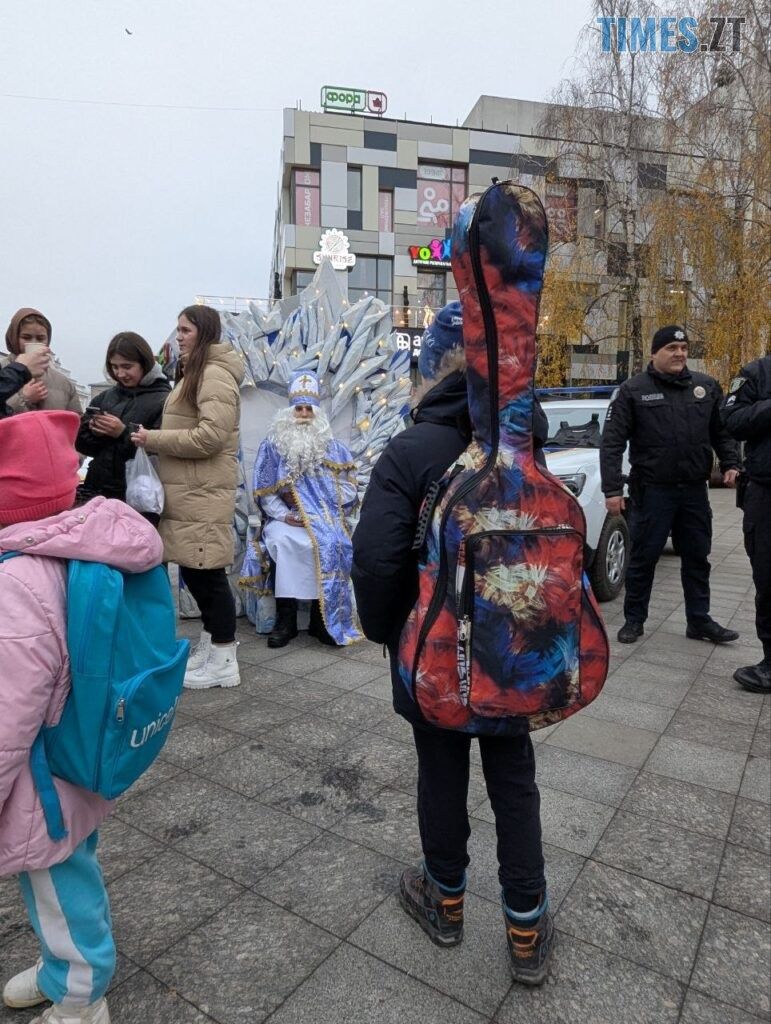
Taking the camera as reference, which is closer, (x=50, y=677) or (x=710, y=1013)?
(x=50, y=677)

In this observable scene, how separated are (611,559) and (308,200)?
24746mm

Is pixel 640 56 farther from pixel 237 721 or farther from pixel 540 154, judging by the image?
pixel 237 721

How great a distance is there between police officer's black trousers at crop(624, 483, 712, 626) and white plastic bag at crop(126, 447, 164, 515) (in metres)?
3.12

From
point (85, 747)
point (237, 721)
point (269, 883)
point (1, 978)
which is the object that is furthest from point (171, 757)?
point (85, 747)

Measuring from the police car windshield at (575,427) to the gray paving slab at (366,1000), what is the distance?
5.01m

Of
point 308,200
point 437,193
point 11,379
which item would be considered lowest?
point 11,379

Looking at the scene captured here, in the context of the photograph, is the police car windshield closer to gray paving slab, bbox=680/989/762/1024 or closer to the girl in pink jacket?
gray paving slab, bbox=680/989/762/1024

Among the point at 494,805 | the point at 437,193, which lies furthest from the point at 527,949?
the point at 437,193

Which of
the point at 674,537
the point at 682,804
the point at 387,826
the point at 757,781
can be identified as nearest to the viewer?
the point at 387,826

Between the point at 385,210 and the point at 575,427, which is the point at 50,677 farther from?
the point at 385,210

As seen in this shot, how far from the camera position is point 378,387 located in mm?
5484

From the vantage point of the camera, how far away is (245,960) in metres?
1.78

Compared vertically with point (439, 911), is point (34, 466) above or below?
above

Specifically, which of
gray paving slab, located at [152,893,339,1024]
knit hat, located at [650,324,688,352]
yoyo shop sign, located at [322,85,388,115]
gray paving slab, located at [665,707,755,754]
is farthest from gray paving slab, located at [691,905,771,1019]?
yoyo shop sign, located at [322,85,388,115]
